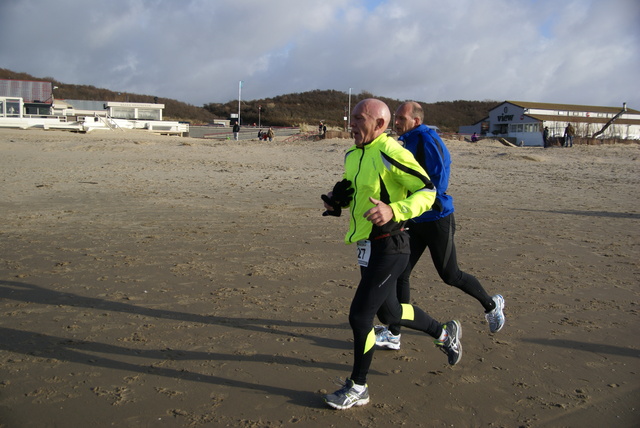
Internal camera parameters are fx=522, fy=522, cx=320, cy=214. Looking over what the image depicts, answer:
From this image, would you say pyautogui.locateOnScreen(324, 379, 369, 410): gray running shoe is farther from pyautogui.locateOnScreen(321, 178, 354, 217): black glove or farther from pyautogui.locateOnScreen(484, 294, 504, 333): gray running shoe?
pyautogui.locateOnScreen(484, 294, 504, 333): gray running shoe

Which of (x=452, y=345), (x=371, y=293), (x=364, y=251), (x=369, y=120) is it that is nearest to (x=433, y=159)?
(x=369, y=120)

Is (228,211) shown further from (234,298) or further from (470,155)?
(470,155)

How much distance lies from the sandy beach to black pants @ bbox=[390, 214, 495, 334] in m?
0.43

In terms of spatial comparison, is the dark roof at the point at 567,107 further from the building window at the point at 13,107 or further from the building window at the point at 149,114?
the building window at the point at 13,107

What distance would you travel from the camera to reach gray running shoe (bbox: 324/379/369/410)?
312 cm

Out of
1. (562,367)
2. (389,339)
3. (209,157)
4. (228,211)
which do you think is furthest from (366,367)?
(209,157)

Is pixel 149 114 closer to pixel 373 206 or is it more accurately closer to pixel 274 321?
pixel 274 321

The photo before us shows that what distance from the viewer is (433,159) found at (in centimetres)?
380

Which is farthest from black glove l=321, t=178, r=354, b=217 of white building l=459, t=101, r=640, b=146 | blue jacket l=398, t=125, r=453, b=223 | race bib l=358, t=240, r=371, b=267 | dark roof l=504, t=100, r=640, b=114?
dark roof l=504, t=100, r=640, b=114

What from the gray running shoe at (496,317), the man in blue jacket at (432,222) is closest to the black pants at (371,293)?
the man in blue jacket at (432,222)

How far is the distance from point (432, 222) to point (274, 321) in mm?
1629

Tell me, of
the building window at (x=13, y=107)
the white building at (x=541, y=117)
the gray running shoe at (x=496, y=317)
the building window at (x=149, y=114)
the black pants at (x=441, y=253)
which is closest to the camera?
the black pants at (x=441, y=253)

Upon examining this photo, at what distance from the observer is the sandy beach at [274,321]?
3.16 m

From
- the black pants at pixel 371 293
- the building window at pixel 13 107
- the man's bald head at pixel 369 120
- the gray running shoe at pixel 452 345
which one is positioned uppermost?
the building window at pixel 13 107
